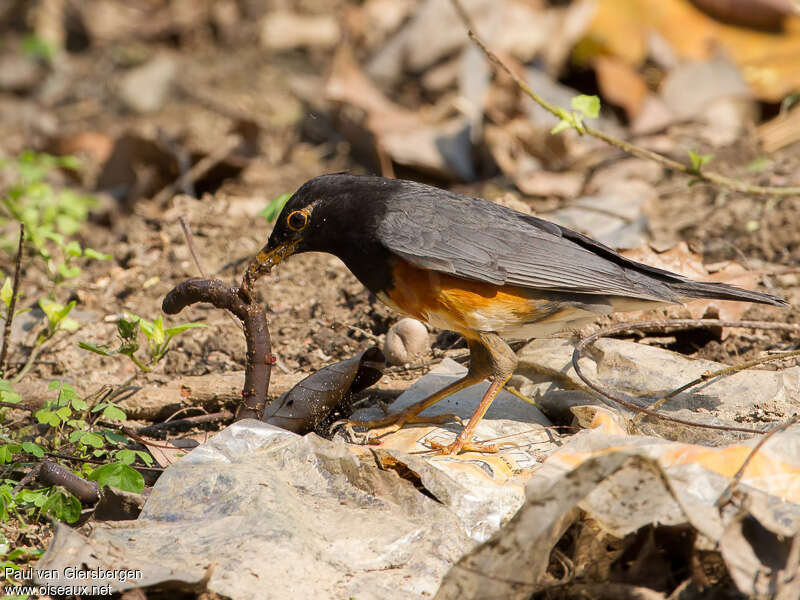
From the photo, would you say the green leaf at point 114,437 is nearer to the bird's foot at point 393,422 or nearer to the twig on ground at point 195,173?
the bird's foot at point 393,422

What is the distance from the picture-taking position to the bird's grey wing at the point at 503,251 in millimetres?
4266

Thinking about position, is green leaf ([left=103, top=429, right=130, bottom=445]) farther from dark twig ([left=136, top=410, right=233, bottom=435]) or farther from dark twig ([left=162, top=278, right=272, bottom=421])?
dark twig ([left=162, top=278, right=272, bottom=421])

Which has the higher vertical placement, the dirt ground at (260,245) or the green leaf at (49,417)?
the green leaf at (49,417)

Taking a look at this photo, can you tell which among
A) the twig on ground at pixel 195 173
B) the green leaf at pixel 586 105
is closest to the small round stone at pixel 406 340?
the green leaf at pixel 586 105

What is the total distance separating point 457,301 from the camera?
4.30 meters

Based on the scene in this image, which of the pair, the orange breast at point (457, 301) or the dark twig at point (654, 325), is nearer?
the dark twig at point (654, 325)

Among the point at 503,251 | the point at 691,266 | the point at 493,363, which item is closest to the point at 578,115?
the point at 503,251

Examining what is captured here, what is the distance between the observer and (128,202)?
25.1 feet

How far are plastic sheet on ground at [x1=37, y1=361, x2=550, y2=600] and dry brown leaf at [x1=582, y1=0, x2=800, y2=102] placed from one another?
566 centimetres

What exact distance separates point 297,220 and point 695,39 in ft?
18.9

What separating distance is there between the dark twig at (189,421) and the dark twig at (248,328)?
33cm

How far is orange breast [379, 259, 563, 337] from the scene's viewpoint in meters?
4.30

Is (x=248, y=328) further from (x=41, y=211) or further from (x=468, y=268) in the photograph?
(x=41, y=211)

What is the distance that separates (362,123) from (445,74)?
4.45 ft
